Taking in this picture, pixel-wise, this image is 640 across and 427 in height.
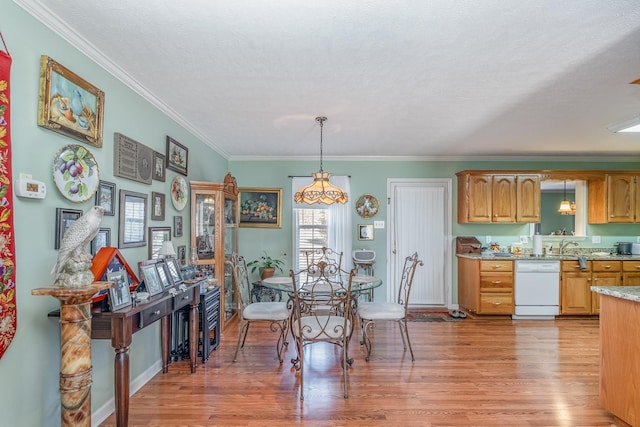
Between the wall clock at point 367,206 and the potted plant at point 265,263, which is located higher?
the wall clock at point 367,206

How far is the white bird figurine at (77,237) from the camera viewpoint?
1.66m

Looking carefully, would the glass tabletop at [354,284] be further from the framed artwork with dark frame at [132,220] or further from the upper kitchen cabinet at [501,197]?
the upper kitchen cabinet at [501,197]

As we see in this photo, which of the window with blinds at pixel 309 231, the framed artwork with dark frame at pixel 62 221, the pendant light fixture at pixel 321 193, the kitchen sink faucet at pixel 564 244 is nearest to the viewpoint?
the framed artwork with dark frame at pixel 62 221

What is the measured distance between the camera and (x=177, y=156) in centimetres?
348

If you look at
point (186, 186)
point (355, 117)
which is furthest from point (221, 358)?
point (355, 117)

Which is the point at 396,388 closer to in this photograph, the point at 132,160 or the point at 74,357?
the point at 74,357

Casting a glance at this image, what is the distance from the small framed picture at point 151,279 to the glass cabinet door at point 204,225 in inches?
50.7

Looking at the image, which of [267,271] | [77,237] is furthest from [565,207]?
[77,237]

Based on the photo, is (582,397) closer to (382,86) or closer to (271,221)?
(382,86)

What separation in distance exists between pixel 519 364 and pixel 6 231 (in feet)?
12.9

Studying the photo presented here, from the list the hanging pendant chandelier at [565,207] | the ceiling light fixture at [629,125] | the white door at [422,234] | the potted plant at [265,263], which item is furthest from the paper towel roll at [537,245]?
the potted plant at [265,263]

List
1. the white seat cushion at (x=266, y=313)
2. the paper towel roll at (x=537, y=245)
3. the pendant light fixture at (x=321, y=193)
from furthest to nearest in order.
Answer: the paper towel roll at (x=537, y=245), the pendant light fixture at (x=321, y=193), the white seat cushion at (x=266, y=313)

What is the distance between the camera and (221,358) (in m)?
3.36

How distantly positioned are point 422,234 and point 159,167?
3933 millimetres
